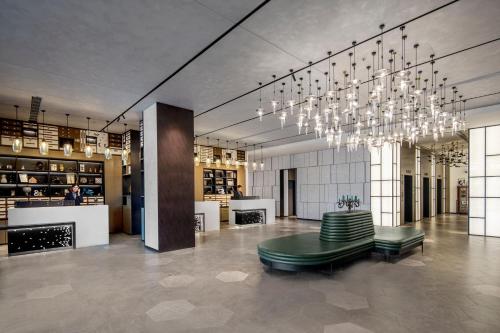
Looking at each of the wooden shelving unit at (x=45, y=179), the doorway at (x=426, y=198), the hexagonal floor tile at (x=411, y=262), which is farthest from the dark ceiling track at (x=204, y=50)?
the doorway at (x=426, y=198)

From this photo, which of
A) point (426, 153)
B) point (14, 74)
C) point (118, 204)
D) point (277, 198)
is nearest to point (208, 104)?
point (14, 74)

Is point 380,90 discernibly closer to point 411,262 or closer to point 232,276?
point 411,262

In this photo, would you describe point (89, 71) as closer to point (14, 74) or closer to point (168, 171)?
point (14, 74)

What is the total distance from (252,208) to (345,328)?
926 centimetres

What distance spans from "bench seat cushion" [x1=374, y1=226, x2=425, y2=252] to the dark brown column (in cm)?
494

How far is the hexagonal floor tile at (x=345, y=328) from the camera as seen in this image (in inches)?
119

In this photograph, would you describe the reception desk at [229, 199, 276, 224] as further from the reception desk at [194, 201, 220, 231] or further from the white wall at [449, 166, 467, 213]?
the white wall at [449, 166, 467, 213]

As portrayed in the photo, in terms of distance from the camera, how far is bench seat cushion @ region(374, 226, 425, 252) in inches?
230

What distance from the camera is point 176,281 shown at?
4.76 m

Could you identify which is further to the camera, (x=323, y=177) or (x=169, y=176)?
(x=323, y=177)

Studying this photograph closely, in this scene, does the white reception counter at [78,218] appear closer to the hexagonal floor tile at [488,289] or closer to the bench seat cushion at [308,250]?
the bench seat cushion at [308,250]

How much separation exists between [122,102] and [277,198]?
11.4 meters

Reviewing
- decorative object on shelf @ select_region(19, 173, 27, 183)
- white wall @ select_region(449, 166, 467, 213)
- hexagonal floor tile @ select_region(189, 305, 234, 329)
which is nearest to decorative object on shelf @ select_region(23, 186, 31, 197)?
decorative object on shelf @ select_region(19, 173, 27, 183)

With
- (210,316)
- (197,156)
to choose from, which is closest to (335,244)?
(210,316)
